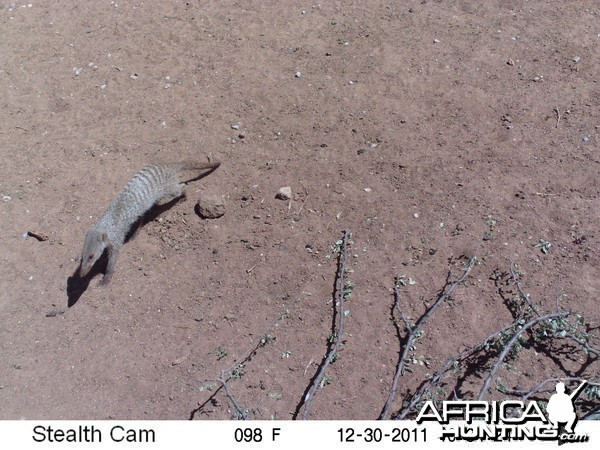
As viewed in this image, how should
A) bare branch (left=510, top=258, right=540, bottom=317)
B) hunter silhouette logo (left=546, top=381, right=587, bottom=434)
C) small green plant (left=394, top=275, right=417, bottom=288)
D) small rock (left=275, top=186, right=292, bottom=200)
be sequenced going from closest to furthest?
1. hunter silhouette logo (left=546, top=381, right=587, bottom=434)
2. bare branch (left=510, top=258, right=540, bottom=317)
3. small green plant (left=394, top=275, right=417, bottom=288)
4. small rock (left=275, top=186, right=292, bottom=200)

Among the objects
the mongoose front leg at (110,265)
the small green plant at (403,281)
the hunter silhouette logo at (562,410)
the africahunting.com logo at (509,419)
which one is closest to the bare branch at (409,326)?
the small green plant at (403,281)

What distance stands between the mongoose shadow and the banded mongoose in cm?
5

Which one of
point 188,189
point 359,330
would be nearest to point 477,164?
point 359,330

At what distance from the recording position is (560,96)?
15.9 ft

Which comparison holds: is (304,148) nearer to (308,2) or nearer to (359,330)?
(359,330)

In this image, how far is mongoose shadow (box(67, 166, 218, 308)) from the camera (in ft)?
→ 14.0

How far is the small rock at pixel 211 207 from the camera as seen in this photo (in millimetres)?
4512

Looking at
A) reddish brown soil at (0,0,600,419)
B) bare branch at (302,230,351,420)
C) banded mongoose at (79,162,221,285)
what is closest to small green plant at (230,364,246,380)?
reddish brown soil at (0,0,600,419)

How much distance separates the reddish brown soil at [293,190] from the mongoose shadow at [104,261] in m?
0.04

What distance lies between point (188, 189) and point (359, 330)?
2.08 metres

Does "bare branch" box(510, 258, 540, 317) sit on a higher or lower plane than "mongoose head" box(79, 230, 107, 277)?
higher

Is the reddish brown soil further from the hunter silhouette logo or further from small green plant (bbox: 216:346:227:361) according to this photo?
the hunter silhouette logo

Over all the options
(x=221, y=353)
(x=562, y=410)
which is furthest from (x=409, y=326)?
(x=221, y=353)
